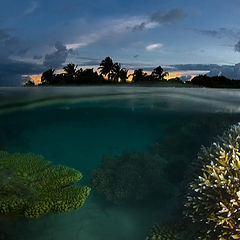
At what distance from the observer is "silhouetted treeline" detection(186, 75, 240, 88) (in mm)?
21094

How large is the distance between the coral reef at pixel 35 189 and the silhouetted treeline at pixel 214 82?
50.4 feet

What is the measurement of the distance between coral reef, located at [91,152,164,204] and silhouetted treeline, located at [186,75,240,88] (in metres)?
10.9

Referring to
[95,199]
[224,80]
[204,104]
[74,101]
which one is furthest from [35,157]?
[224,80]

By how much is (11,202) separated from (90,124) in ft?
64.7

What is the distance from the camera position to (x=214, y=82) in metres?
23.1

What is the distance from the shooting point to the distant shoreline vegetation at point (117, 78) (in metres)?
19.3

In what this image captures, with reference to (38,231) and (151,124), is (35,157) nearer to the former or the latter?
(38,231)

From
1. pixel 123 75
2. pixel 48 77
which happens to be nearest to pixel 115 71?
pixel 123 75

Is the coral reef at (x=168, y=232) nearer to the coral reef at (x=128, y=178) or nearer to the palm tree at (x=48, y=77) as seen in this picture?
the coral reef at (x=128, y=178)

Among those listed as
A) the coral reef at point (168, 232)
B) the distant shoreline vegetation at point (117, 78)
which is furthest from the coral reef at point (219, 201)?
the distant shoreline vegetation at point (117, 78)

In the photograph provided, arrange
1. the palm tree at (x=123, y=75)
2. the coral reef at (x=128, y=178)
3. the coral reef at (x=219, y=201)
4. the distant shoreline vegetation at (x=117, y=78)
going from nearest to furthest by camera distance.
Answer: the coral reef at (x=219, y=201) → the coral reef at (x=128, y=178) → the distant shoreline vegetation at (x=117, y=78) → the palm tree at (x=123, y=75)

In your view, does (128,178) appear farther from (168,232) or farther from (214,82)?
(214,82)

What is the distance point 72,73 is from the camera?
→ 42.6 meters

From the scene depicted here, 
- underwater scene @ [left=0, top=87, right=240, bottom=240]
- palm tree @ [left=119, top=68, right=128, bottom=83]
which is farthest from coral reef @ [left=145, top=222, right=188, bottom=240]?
palm tree @ [left=119, top=68, right=128, bottom=83]
